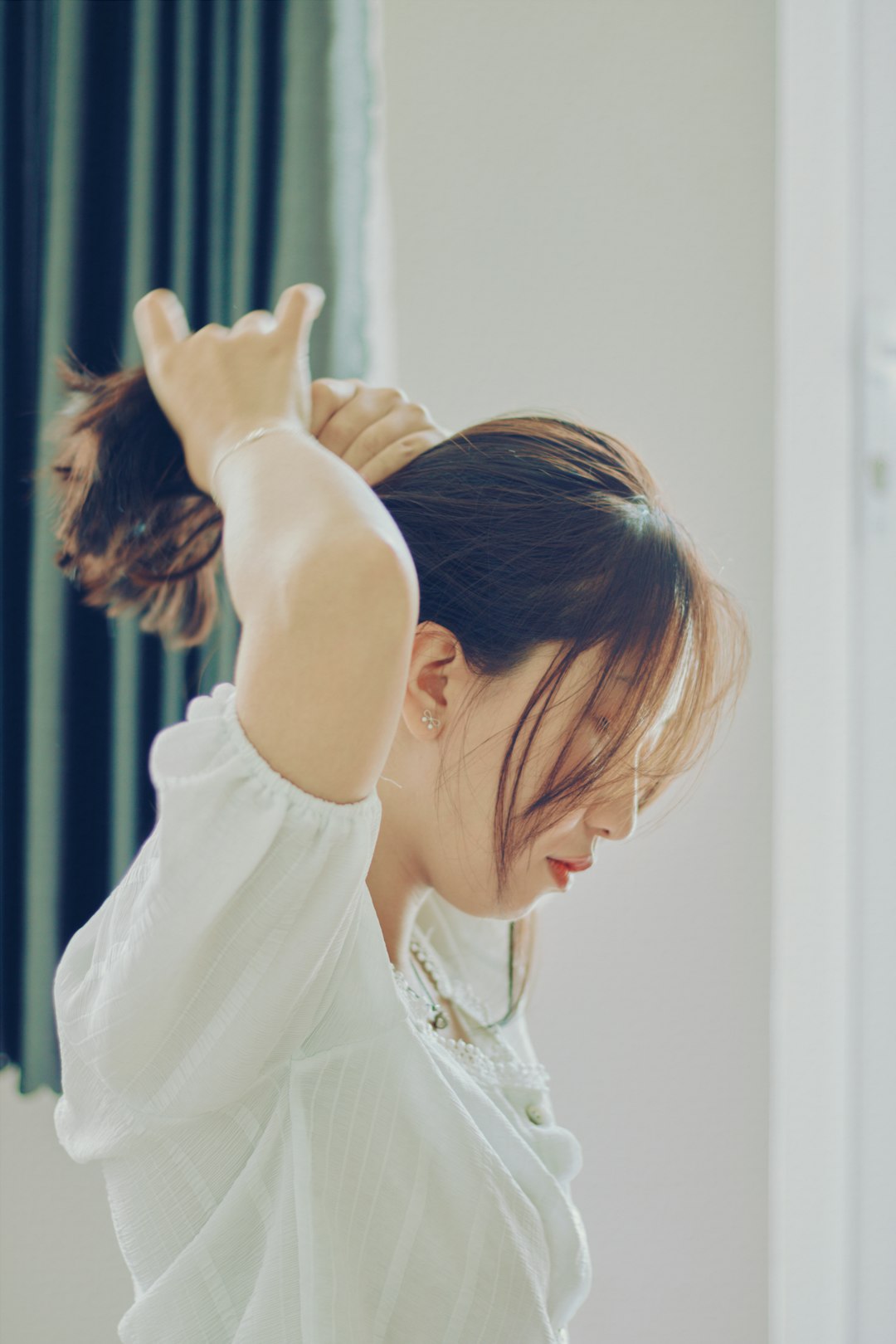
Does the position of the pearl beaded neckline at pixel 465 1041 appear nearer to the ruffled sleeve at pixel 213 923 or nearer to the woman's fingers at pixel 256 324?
the ruffled sleeve at pixel 213 923

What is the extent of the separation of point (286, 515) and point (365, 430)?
0.34 m

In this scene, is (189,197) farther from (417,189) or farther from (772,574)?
(772,574)

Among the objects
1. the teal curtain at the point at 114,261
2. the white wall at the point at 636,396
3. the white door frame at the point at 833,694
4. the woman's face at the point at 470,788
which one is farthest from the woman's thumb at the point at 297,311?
the white door frame at the point at 833,694

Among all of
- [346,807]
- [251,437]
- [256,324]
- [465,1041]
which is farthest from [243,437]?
[465,1041]

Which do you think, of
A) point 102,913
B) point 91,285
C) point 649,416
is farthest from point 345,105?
point 102,913

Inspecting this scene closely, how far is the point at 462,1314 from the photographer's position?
23.2 inches

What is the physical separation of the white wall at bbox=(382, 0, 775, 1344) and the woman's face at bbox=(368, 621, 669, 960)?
499 mm

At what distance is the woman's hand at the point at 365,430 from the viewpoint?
0.79m

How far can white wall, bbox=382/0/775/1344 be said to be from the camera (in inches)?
47.3

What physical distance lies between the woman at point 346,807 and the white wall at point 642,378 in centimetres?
42

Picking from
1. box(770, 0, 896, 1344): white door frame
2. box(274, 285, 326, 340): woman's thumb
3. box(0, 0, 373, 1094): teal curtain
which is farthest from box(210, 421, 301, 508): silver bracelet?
box(770, 0, 896, 1344): white door frame

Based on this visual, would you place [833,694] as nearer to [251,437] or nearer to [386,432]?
[386,432]

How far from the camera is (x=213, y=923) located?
18.1 inches

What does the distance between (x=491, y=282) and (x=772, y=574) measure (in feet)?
1.63
